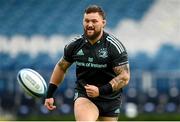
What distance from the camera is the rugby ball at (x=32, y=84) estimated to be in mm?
7754

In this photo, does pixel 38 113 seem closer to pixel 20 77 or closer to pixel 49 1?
pixel 49 1

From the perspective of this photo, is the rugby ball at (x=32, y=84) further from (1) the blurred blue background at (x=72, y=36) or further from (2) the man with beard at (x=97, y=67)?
(1) the blurred blue background at (x=72, y=36)

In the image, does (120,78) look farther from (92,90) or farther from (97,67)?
(92,90)

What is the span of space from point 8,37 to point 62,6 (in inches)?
95.6

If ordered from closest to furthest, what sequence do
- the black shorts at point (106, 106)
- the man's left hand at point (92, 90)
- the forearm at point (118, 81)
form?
the man's left hand at point (92, 90) → the forearm at point (118, 81) → the black shorts at point (106, 106)

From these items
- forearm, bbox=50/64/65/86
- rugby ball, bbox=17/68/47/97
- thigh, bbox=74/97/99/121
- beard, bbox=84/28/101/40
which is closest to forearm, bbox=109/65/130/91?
thigh, bbox=74/97/99/121

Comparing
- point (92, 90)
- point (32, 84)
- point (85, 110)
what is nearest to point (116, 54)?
point (92, 90)

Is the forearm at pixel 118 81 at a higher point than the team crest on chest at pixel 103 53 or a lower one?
lower

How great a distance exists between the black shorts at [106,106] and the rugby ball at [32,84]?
55 centimetres

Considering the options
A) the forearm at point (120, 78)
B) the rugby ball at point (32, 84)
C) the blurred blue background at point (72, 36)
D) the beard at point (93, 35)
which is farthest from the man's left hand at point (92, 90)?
the blurred blue background at point (72, 36)

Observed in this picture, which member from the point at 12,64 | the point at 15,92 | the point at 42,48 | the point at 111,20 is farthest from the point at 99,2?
the point at 15,92

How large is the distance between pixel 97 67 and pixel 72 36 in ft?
42.3

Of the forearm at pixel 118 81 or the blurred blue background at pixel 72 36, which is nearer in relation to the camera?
the forearm at pixel 118 81

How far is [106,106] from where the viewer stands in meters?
7.46
